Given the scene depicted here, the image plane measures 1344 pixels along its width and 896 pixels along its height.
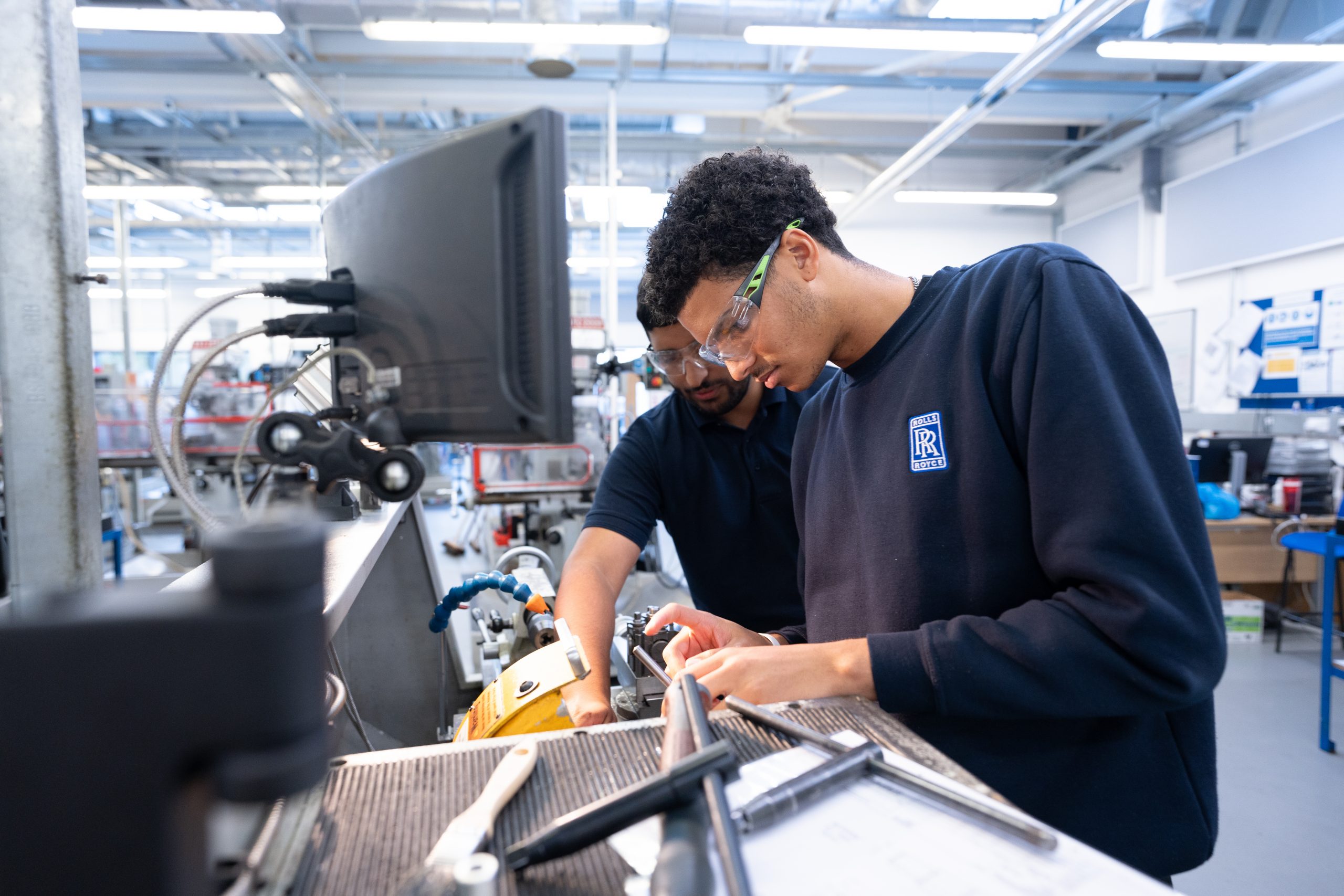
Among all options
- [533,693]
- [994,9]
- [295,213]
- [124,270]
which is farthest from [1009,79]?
[295,213]

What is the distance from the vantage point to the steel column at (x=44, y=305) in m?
1.04

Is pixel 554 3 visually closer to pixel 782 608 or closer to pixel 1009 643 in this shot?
pixel 782 608

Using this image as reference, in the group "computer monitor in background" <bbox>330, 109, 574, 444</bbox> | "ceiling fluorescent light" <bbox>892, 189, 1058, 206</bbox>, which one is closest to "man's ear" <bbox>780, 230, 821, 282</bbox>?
"computer monitor in background" <bbox>330, 109, 574, 444</bbox>

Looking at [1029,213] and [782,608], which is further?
[1029,213]

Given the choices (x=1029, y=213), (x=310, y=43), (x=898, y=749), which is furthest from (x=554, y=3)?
(x=1029, y=213)

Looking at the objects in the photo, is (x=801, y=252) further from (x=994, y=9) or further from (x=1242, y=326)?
(x=1242, y=326)

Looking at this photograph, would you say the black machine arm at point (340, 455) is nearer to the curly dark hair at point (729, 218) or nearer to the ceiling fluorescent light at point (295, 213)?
the curly dark hair at point (729, 218)

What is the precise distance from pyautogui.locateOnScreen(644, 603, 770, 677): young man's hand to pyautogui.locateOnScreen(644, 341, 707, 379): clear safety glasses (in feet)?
1.80

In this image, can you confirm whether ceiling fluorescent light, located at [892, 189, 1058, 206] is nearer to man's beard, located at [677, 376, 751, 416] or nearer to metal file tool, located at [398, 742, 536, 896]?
man's beard, located at [677, 376, 751, 416]

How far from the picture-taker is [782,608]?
1545mm

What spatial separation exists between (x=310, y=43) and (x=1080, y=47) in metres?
5.53

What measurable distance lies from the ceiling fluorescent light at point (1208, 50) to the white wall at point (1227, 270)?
1.73 m

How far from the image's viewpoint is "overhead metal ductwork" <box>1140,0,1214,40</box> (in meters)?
3.76

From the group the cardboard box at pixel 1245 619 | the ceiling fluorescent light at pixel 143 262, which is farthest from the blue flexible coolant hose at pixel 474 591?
the ceiling fluorescent light at pixel 143 262
